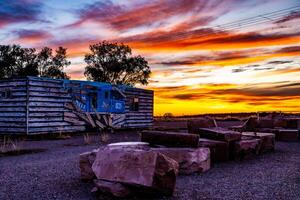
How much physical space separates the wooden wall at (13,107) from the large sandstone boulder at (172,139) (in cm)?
1304

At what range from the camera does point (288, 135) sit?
57.4 feet

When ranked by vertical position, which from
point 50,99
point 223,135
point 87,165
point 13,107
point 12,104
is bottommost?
point 87,165

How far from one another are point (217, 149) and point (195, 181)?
2806 mm

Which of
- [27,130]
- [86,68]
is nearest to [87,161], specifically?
[27,130]

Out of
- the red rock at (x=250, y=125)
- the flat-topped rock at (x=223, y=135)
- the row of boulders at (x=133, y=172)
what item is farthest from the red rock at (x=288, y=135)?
the row of boulders at (x=133, y=172)

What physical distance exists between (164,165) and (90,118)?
18.2 m

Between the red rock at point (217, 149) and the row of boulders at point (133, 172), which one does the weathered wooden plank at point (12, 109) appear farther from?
the row of boulders at point (133, 172)

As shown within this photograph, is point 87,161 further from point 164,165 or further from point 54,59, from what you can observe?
point 54,59

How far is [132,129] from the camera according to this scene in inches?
1153

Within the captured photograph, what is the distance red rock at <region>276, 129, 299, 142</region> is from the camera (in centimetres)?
1746

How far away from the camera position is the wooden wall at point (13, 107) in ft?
67.4

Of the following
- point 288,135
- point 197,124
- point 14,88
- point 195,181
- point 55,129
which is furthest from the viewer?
point 55,129

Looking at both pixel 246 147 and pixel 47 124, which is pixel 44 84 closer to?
pixel 47 124

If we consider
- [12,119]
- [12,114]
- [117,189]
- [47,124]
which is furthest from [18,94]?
[117,189]
